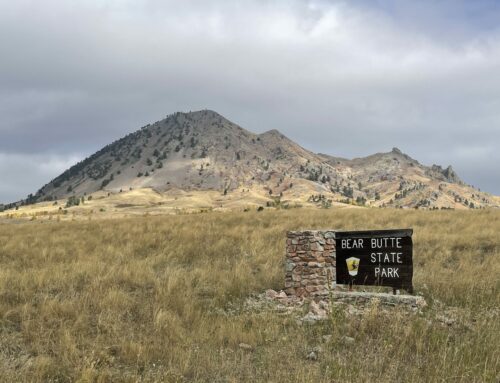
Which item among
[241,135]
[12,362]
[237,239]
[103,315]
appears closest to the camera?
[12,362]

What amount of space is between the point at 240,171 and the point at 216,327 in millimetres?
117775

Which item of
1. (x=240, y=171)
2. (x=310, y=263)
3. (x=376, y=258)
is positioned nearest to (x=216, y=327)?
(x=310, y=263)

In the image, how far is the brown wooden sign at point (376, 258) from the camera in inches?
374

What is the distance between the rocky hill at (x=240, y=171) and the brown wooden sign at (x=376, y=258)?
87.4 m

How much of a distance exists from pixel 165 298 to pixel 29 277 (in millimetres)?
3745

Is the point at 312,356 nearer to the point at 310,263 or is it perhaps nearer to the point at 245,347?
the point at 245,347

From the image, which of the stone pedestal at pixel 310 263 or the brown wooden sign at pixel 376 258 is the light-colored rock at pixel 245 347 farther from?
the brown wooden sign at pixel 376 258

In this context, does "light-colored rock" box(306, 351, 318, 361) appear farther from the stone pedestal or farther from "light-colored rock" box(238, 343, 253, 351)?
the stone pedestal

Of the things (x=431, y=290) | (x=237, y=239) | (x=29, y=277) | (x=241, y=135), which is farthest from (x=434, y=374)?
(x=241, y=135)

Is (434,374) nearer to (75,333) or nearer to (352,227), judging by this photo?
(75,333)

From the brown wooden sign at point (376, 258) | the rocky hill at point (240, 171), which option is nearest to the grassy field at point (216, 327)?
the brown wooden sign at point (376, 258)

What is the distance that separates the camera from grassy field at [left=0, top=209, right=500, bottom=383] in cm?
530

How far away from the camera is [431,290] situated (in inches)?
397

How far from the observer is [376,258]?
998 centimetres
